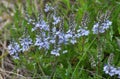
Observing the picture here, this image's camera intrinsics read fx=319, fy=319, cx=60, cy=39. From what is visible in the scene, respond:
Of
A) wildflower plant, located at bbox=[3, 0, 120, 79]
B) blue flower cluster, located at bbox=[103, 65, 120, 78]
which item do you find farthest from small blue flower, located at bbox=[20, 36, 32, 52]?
blue flower cluster, located at bbox=[103, 65, 120, 78]

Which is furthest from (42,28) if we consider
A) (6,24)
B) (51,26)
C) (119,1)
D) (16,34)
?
(6,24)

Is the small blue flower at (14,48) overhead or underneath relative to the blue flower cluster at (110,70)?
overhead

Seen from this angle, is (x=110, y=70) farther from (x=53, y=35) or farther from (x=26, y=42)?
(x=26, y=42)

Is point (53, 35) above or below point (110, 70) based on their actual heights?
above

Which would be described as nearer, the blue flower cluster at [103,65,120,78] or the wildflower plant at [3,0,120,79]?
the blue flower cluster at [103,65,120,78]

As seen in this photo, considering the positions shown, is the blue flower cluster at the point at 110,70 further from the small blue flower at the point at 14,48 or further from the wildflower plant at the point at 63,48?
the small blue flower at the point at 14,48

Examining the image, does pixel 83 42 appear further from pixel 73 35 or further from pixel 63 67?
pixel 63 67

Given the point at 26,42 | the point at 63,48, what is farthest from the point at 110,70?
the point at 26,42

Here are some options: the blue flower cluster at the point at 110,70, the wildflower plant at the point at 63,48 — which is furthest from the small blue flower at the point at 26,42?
the blue flower cluster at the point at 110,70

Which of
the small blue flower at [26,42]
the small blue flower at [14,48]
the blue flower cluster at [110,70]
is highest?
the small blue flower at [26,42]

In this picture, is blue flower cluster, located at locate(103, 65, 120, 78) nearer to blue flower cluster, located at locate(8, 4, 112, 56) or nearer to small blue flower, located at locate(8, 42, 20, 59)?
blue flower cluster, located at locate(8, 4, 112, 56)

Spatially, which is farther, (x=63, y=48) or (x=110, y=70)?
(x=63, y=48)
